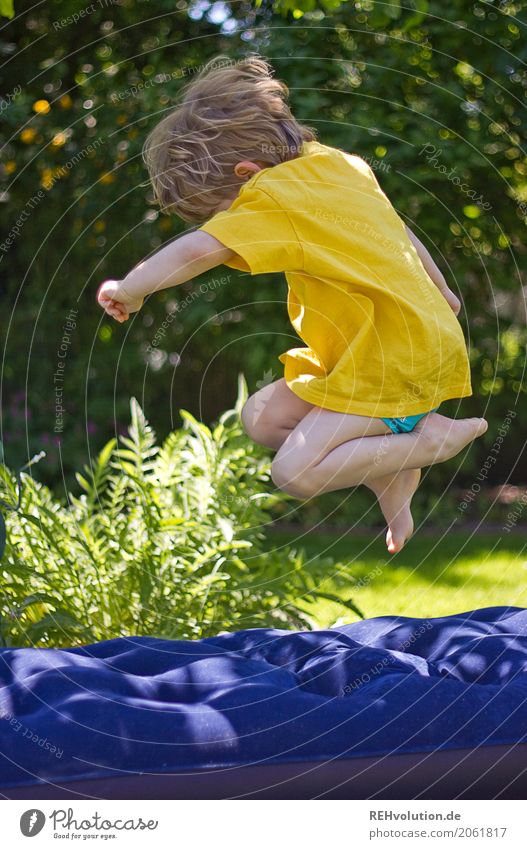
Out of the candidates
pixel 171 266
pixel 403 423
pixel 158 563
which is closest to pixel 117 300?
pixel 171 266

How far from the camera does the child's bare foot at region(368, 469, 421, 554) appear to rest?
3.32 meters

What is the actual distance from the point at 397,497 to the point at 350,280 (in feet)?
2.73

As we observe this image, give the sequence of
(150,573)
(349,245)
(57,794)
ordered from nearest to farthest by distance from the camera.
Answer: (57,794)
(349,245)
(150,573)

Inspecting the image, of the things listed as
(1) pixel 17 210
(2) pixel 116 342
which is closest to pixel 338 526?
(2) pixel 116 342

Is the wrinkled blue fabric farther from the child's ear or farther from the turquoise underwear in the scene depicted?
the child's ear

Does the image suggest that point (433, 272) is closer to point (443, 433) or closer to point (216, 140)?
point (443, 433)

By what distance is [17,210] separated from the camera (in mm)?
7277

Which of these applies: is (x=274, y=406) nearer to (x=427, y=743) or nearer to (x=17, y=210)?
(x=427, y=743)

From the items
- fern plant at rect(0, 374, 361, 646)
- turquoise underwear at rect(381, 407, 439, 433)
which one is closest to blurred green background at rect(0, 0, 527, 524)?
fern plant at rect(0, 374, 361, 646)

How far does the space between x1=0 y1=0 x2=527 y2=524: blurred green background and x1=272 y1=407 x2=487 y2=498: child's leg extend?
10.5ft

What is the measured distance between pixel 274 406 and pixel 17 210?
460 centimetres

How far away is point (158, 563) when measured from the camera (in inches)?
165

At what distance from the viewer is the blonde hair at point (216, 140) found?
2912 mm

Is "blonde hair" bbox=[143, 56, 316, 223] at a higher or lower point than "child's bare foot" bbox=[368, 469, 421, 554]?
higher
